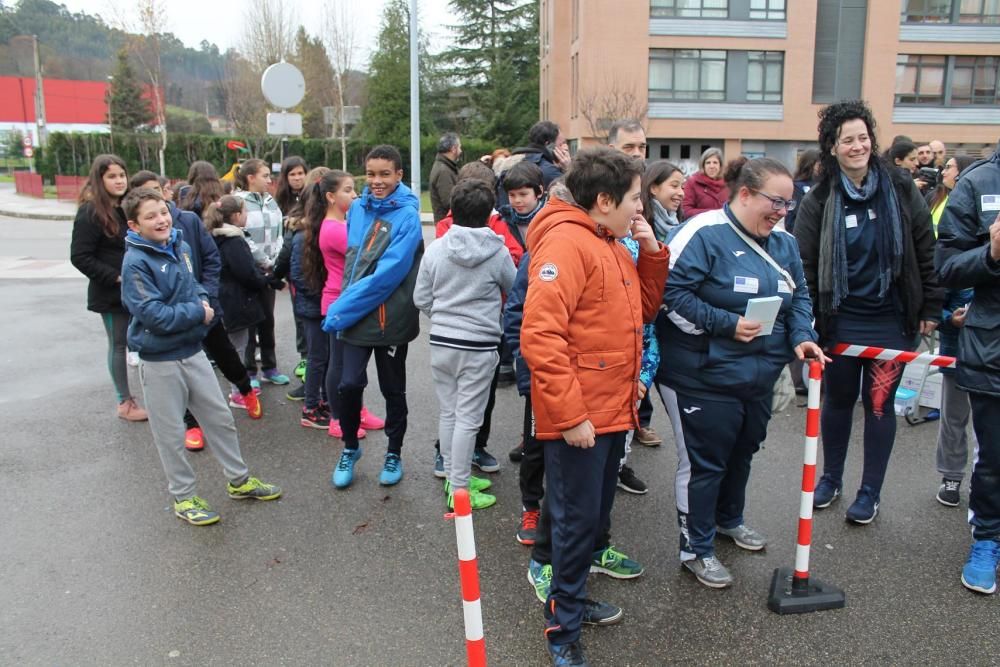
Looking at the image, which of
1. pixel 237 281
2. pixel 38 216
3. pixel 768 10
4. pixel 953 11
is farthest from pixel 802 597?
pixel 953 11

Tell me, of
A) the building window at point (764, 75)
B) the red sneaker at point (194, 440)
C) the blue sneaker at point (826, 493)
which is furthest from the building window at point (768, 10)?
the red sneaker at point (194, 440)

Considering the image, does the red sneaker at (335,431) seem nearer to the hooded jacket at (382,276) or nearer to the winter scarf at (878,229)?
the hooded jacket at (382,276)

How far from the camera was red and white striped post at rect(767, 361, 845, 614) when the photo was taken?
3314 millimetres

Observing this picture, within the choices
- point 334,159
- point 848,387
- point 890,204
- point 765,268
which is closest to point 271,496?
point 765,268

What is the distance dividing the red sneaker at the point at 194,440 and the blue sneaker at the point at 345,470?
3.96 feet

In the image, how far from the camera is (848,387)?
4.21m

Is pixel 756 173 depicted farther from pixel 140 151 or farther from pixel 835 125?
pixel 140 151

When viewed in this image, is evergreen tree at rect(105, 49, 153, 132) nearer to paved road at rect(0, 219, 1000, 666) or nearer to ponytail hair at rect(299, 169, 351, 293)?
ponytail hair at rect(299, 169, 351, 293)

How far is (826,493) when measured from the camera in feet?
14.5

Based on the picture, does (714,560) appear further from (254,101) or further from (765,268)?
(254,101)

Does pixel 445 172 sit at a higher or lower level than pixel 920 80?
lower

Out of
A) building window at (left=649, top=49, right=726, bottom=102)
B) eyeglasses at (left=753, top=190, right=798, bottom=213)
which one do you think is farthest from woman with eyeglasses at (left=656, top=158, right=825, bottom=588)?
building window at (left=649, top=49, right=726, bottom=102)

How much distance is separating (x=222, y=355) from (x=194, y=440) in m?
0.65

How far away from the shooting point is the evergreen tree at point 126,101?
50.3 metres
